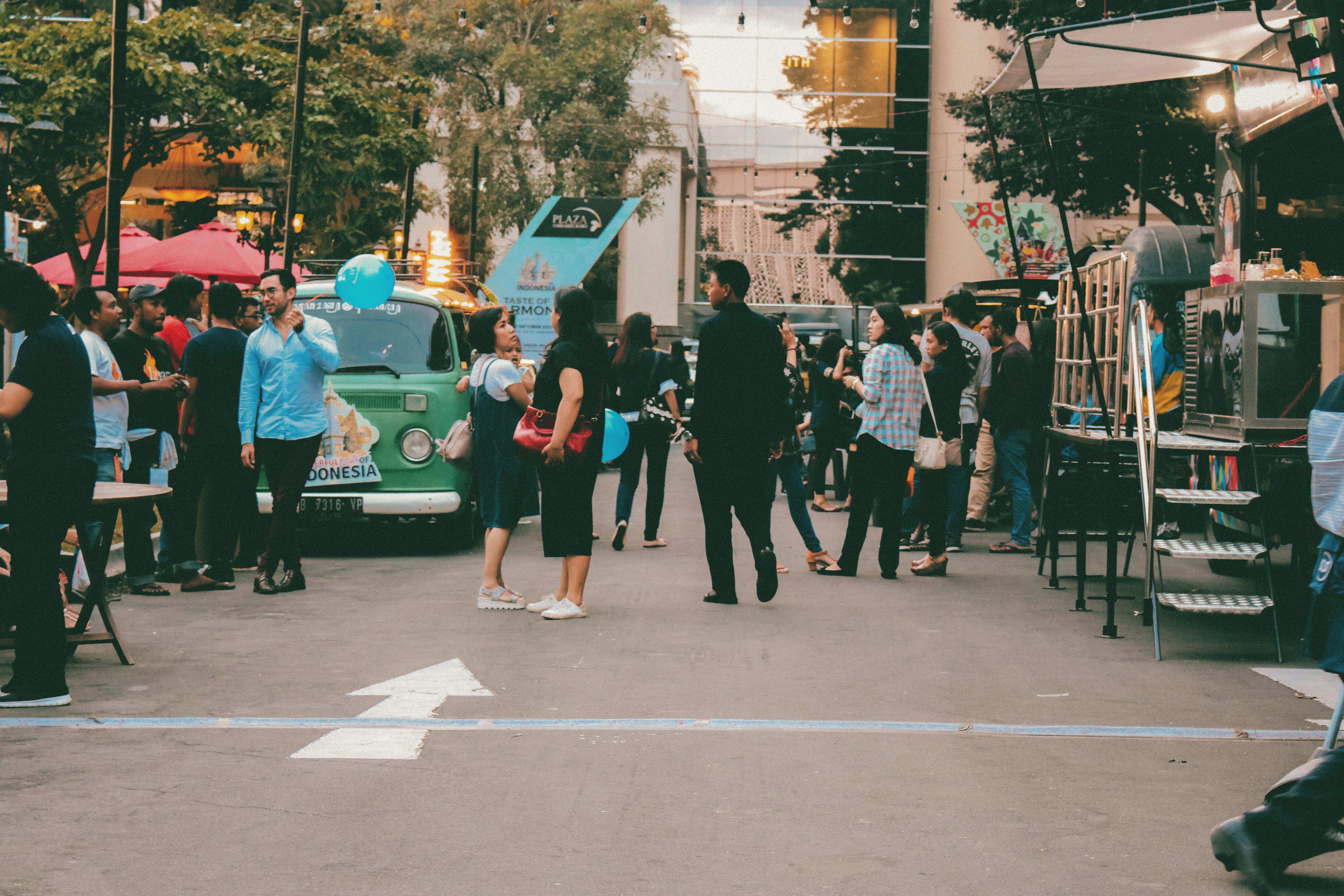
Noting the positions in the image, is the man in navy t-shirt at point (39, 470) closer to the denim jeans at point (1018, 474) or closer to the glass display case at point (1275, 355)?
the glass display case at point (1275, 355)

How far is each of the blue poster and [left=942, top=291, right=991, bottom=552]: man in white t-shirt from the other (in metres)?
6.81

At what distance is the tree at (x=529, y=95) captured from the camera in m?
40.2

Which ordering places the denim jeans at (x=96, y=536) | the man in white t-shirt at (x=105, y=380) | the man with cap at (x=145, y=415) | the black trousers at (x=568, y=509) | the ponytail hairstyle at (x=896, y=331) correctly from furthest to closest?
the ponytail hairstyle at (x=896, y=331), the man with cap at (x=145, y=415), the man in white t-shirt at (x=105, y=380), the black trousers at (x=568, y=509), the denim jeans at (x=96, y=536)

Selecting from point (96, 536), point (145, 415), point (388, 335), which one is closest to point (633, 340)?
point (388, 335)

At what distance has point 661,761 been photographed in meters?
5.39

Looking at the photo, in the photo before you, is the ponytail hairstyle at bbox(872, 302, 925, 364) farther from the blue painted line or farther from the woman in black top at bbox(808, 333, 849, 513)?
the blue painted line

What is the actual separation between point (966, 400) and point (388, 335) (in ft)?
16.7

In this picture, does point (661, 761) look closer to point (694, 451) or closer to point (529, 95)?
point (694, 451)

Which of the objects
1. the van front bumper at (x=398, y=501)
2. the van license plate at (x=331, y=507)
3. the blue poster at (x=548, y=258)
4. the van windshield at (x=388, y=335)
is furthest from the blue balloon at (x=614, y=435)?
the blue poster at (x=548, y=258)

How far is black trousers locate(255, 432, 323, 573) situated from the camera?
959 centimetres

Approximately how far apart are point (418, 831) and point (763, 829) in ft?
3.43

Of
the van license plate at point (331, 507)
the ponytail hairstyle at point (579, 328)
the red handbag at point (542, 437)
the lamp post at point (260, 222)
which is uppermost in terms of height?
the lamp post at point (260, 222)

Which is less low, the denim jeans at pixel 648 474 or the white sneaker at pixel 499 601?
the denim jeans at pixel 648 474

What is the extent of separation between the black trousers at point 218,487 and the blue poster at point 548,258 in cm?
895
